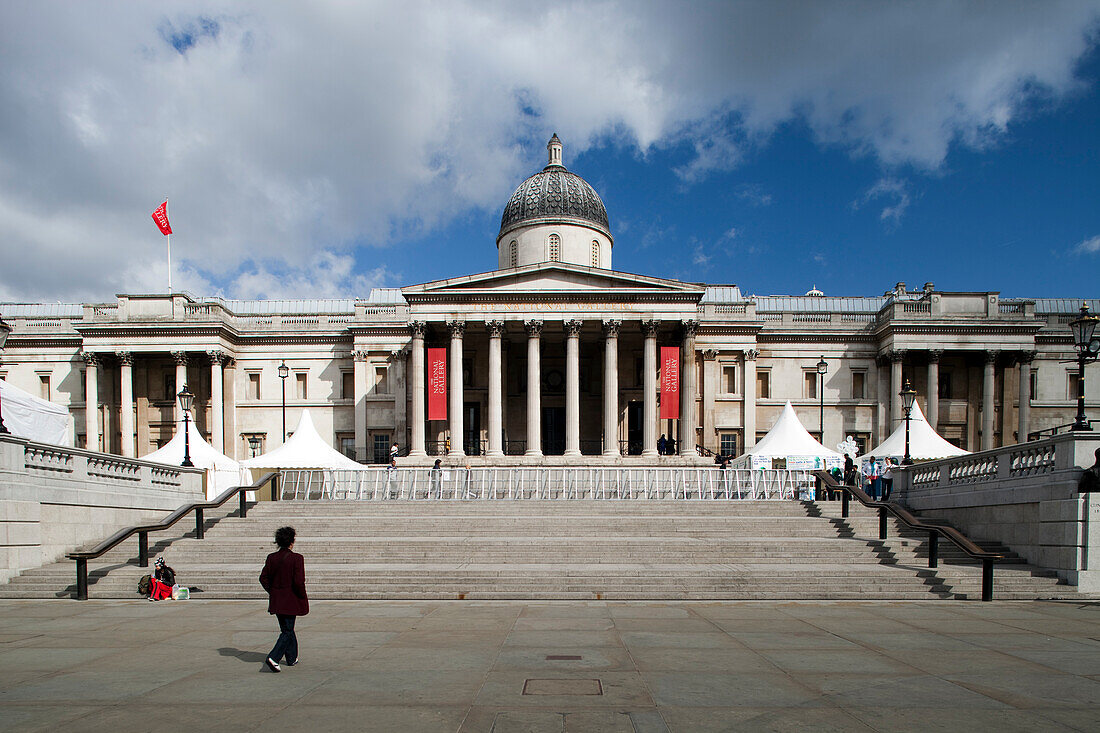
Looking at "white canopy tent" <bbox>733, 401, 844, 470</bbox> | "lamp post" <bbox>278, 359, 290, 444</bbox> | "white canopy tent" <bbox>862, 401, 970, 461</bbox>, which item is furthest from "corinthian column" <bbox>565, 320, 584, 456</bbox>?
"lamp post" <bbox>278, 359, 290, 444</bbox>

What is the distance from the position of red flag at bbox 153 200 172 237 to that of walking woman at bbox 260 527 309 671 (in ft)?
149

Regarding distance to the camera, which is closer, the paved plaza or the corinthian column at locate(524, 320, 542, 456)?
the paved plaza

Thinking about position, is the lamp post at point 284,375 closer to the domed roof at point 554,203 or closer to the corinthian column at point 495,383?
the corinthian column at point 495,383

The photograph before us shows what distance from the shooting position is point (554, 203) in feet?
154

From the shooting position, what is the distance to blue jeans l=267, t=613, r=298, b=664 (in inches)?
324

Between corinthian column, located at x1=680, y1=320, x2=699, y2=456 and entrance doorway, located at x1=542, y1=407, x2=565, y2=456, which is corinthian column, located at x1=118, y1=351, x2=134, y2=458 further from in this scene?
corinthian column, located at x1=680, y1=320, x2=699, y2=456

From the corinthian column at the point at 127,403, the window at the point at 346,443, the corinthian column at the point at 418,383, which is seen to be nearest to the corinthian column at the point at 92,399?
the corinthian column at the point at 127,403

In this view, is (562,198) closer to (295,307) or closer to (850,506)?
(295,307)

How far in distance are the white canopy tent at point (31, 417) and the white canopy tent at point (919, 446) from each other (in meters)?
33.2

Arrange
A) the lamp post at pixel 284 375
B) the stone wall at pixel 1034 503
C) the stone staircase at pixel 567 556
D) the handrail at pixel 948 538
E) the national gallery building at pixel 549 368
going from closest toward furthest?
the handrail at pixel 948 538, the stone staircase at pixel 567 556, the stone wall at pixel 1034 503, the lamp post at pixel 284 375, the national gallery building at pixel 549 368

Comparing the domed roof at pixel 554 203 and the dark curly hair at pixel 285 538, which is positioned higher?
the domed roof at pixel 554 203

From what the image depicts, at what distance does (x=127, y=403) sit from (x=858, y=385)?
50246mm

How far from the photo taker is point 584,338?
44188 millimetres

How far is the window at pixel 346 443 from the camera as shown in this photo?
4894cm
